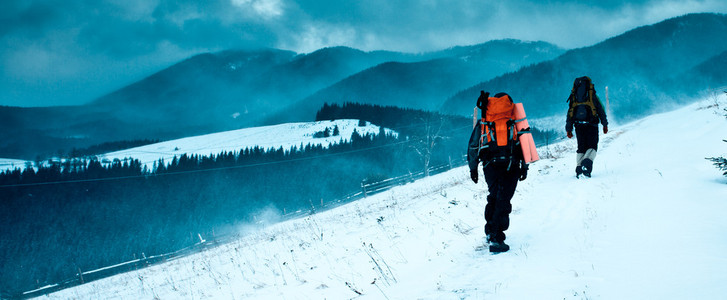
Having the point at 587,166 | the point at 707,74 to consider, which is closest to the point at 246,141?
the point at 587,166

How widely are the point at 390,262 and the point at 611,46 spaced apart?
550 feet

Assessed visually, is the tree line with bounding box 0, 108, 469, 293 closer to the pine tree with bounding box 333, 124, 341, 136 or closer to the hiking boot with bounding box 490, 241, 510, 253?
the pine tree with bounding box 333, 124, 341, 136

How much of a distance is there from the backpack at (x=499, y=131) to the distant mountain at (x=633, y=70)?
116m

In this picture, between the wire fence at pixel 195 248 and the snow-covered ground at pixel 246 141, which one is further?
the snow-covered ground at pixel 246 141

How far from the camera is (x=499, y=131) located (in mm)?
4301

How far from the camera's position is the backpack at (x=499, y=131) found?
4.21m

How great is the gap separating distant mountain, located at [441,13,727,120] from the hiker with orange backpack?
11560cm

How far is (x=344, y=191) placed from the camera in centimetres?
7244

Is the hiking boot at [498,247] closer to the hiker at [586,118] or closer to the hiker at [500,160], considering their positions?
the hiker at [500,160]

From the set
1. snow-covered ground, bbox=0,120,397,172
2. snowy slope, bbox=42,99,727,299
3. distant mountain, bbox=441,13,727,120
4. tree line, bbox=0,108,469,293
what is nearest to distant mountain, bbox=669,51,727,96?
distant mountain, bbox=441,13,727,120

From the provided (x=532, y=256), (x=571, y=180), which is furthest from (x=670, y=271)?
(x=571, y=180)

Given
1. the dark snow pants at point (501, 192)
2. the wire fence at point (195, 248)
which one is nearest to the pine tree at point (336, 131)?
the wire fence at point (195, 248)

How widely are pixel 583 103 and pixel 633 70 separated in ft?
485

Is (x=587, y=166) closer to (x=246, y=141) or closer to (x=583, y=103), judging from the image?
(x=583, y=103)
